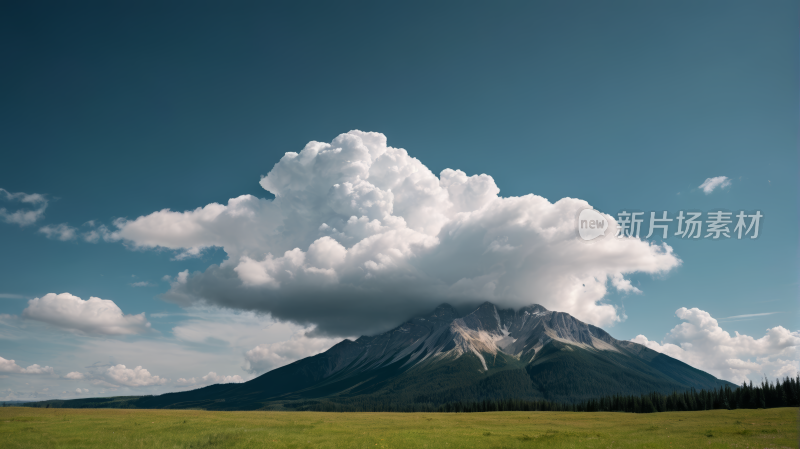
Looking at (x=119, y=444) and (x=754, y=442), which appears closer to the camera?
(x=754, y=442)

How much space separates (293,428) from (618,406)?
159 m

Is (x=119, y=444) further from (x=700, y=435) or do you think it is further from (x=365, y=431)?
A: (x=700, y=435)

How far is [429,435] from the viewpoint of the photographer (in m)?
60.7

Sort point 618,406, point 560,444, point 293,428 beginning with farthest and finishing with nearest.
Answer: point 618,406, point 293,428, point 560,444

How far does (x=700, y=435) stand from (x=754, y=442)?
9189 millimetres

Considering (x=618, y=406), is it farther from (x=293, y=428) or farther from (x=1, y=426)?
(x=1, y=426)

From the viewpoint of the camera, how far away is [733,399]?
151 metres

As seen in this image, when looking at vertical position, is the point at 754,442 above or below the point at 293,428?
above

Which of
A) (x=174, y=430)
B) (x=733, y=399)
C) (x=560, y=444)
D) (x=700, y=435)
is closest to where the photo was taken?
(x=560, y=444)

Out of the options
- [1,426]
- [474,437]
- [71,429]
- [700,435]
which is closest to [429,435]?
[474,437]

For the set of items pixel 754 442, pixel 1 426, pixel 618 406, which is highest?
pixel 754 442

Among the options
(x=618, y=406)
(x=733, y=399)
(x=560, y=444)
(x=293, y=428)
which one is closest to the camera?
(x=560, y=444)

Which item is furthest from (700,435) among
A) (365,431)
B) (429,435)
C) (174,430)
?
(174,430)

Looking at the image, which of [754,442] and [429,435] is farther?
[429,435]
